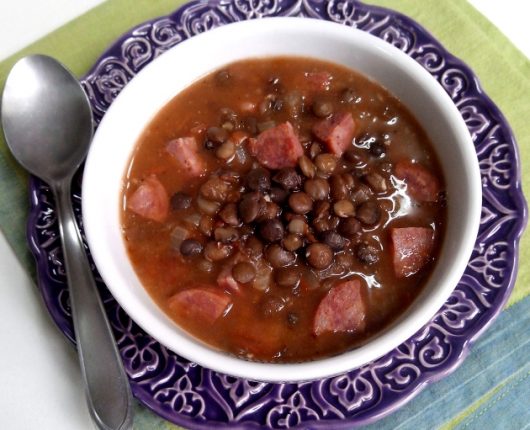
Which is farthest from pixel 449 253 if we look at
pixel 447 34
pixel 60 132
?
pixel 60 132

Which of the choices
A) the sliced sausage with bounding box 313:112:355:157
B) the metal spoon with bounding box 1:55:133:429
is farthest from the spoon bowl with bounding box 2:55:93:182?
the sliced sausage with bounding box 313:112:355:157

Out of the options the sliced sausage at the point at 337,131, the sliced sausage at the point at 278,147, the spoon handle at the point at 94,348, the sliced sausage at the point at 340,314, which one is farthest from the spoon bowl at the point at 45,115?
the sliced sausage at the point at 340,314

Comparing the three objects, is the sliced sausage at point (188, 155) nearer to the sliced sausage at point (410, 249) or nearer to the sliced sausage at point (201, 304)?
the sliced sausage at point (201, 304)

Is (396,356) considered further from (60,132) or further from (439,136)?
(60,132)

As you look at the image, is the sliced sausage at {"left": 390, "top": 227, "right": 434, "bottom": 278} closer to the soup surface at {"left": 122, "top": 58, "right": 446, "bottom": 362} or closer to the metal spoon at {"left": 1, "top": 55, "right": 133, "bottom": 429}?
the soup surface at {"left": 122, "top": 58, "right": 446, "bottom": 362}

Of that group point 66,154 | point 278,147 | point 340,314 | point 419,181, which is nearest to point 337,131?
point 278,147
